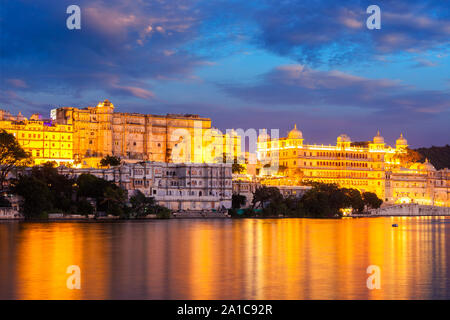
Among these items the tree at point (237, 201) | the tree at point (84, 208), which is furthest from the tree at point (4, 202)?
the tree at point (237, 201)

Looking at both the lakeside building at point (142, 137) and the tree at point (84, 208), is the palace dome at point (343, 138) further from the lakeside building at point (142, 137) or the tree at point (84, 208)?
the tree at point (84, 208)

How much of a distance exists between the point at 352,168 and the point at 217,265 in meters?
103

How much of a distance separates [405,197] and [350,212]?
101 feet

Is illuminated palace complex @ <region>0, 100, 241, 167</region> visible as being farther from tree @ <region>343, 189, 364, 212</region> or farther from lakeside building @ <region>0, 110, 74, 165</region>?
tree @ <region>343, 189, 364, 212</region>

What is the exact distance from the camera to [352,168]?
131375mm

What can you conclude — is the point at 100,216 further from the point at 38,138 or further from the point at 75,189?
the point at 38,138

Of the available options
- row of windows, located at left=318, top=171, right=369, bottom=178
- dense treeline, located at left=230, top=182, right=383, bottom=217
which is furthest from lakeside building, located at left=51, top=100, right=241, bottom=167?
dense treeline, located at left=230, top=182, right=383, bottom=217

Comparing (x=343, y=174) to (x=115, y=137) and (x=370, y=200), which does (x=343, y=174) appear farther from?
(x=115, y=137)

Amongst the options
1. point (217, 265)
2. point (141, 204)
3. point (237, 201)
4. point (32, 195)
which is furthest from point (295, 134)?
point (217, 265)

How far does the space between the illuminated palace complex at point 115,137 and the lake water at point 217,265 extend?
51.6 m

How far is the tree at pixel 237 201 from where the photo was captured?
301ft

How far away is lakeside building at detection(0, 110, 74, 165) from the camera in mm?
98938

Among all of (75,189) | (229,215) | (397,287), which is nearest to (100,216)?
(75,189)
